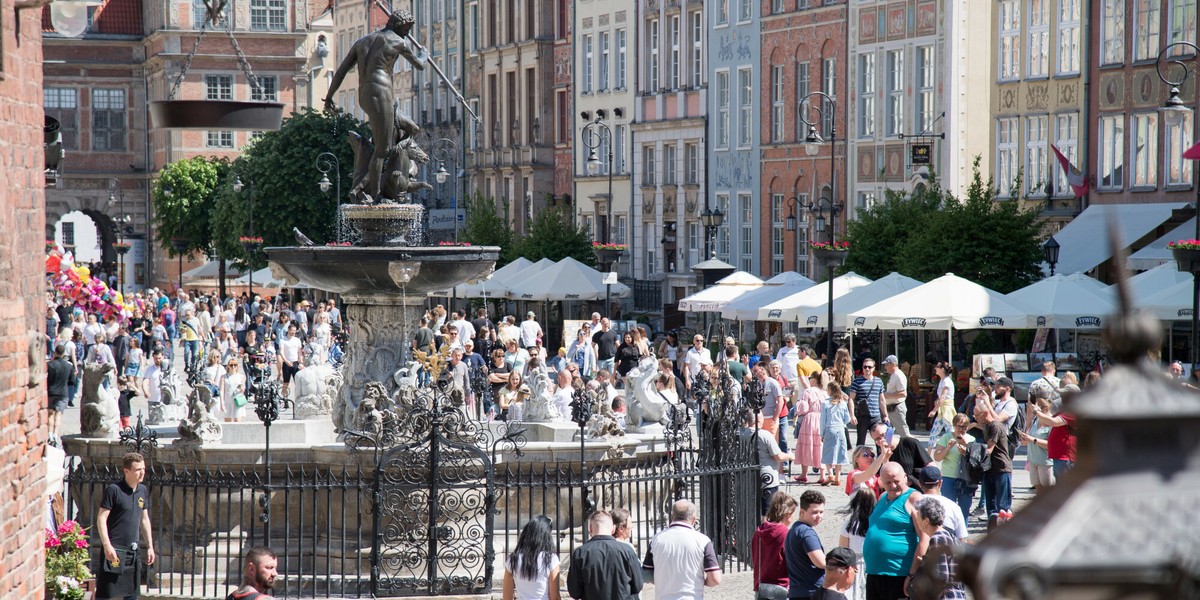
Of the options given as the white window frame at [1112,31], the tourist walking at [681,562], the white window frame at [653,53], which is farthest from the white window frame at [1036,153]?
the tourist walking at [681,562]

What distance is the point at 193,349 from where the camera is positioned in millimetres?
36750

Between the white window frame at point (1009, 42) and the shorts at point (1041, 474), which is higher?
the white window frame at point (1009, 42)

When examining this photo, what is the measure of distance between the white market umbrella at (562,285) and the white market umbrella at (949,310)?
15.0 meters

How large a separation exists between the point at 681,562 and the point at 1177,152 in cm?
2663

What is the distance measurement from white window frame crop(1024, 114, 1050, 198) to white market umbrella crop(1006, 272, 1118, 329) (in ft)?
38.5

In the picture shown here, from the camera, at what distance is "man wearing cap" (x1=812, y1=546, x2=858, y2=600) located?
30.5 ft

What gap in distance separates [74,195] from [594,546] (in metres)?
87.1

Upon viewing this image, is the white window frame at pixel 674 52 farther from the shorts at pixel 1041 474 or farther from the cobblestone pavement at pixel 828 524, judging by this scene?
the shorts at pixel 1041 474

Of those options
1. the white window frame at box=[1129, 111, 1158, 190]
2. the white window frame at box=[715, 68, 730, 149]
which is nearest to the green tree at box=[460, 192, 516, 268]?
the white window frame at box=[715, 68, 730, 149]

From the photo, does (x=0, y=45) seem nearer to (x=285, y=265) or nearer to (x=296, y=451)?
(x=296, y=451)

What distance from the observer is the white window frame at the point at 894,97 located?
137 feet

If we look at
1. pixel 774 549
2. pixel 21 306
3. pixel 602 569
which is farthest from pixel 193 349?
pixel 21 306

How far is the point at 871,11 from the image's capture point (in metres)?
42.9

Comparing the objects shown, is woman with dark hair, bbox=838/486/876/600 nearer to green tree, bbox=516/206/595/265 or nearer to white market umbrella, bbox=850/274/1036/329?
white market umbrella, bbox=850/274/1036/329
